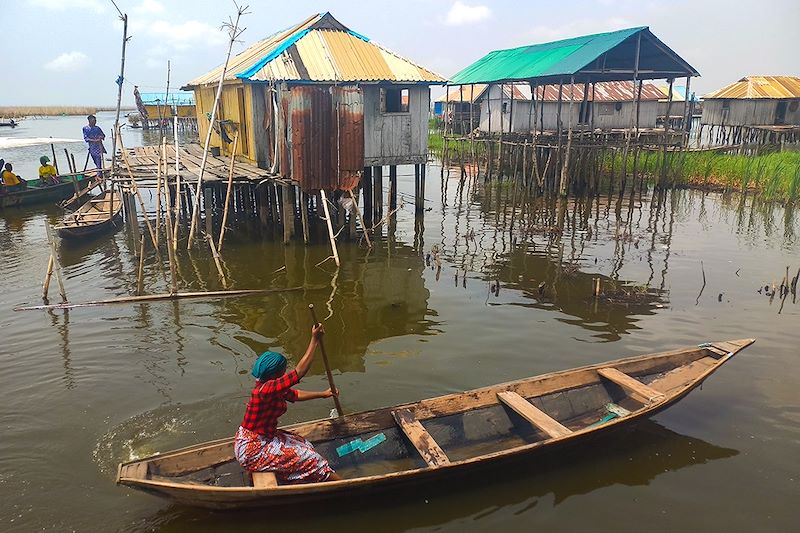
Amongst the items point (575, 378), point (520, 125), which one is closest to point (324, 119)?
point (575, 378)

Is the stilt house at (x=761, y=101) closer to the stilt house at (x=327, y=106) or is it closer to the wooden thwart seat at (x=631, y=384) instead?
the stilt house at (x=327, y=106)

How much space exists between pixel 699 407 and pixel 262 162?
1201cm

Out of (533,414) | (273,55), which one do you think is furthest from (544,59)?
(533,414)

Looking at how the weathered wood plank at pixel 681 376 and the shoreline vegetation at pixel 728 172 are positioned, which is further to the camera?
the shoreline vegetation at pixel 728 172

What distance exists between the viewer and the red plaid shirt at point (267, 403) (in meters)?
4.50

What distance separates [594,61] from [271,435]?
729 inches

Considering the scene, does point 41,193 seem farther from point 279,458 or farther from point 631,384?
point 631,384

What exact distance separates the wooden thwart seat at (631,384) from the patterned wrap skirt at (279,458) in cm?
366

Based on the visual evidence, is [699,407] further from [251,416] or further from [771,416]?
[251,416]

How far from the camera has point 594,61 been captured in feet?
62.0

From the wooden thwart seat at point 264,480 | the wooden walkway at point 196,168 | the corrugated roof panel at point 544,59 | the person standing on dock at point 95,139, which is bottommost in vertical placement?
the wooden thwart seat at point 264,480

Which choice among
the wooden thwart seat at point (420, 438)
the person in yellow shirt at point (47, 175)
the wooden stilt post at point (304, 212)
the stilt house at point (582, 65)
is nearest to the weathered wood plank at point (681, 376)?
the wooden thwart seat at point (420, 438)

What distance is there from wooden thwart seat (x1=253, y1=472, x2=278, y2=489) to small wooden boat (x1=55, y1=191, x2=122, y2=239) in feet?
38.4

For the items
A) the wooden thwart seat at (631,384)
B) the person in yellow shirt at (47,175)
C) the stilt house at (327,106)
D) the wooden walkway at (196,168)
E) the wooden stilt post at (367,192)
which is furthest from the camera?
the person in yellow shirt at (47,175)
